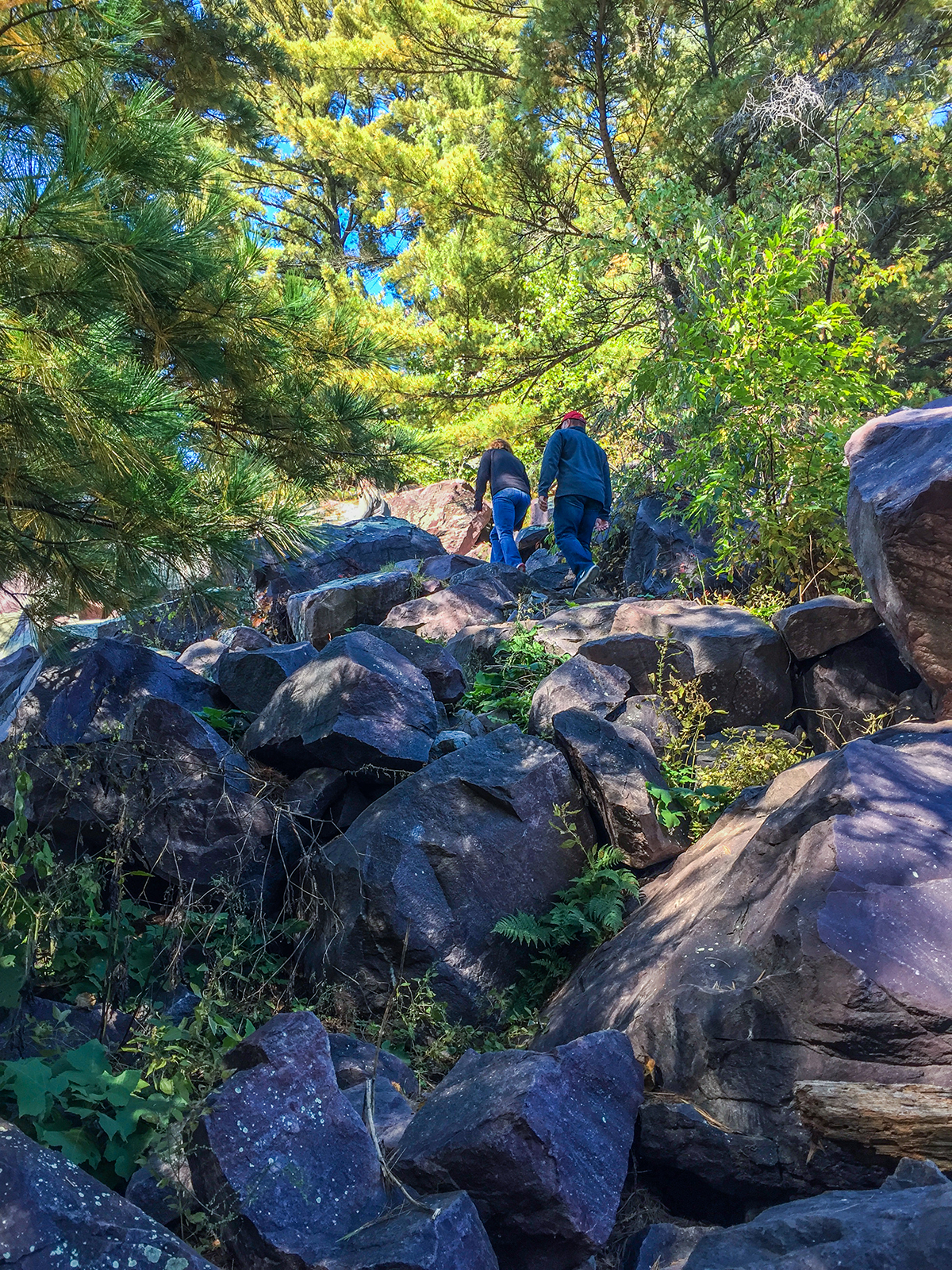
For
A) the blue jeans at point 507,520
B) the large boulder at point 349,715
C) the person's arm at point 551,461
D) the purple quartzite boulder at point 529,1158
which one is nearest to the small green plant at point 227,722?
the large boulder at point 349,715

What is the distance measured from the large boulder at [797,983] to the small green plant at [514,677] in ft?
8.00

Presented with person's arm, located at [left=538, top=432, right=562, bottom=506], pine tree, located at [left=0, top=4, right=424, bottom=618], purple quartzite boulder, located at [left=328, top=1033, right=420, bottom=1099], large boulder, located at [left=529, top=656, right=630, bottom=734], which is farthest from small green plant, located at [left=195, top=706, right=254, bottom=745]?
person's arm, located at [left=538, top=432, right=562, bottom=506]

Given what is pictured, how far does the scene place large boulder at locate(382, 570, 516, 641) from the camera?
8.24 meters

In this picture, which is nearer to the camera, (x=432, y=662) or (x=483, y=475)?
(x=432, y=662)

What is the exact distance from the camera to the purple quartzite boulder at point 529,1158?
2742 mm

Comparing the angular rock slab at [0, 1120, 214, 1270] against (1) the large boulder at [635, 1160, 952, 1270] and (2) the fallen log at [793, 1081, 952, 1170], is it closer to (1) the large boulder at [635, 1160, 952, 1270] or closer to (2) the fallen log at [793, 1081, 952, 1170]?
(1) the large boulder at [635, 1160, 952, 1270]

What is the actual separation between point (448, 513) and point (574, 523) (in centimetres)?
598

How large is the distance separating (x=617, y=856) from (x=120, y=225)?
3655mm

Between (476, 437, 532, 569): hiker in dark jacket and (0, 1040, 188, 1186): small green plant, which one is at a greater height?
(476, 437, 532, 569): hiker in dark jacket

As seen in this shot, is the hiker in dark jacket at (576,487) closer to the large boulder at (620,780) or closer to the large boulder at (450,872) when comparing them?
the large boulder at (620,780)

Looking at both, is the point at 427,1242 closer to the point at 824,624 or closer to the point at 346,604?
the point at 824,624

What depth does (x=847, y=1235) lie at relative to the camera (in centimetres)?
221

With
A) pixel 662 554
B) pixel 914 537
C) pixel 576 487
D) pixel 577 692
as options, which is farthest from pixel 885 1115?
pixel 576 487

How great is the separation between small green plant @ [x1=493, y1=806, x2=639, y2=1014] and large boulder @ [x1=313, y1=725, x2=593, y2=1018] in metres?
0.10
